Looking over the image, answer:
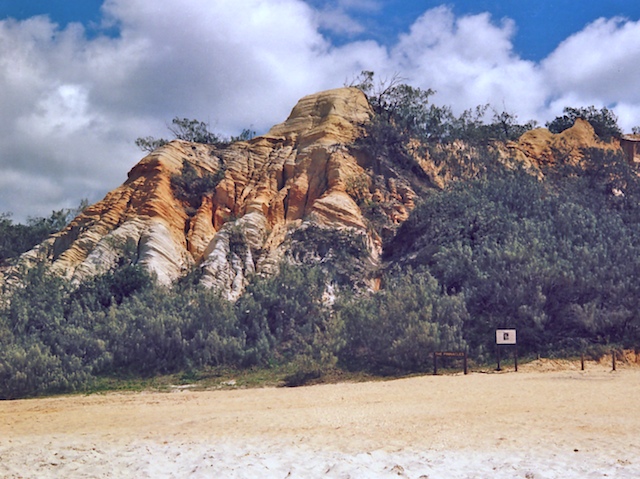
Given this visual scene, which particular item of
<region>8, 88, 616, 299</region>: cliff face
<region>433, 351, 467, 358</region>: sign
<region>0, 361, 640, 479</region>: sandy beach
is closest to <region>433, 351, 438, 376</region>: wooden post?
<region>433, 351, 467, 358</region>: sign

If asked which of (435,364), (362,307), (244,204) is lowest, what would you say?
(435,364)

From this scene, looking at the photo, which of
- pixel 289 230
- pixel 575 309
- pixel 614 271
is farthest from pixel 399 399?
pixel 289 230

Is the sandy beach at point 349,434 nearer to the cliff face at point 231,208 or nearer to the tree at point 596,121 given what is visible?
the cliff face at point 231,208

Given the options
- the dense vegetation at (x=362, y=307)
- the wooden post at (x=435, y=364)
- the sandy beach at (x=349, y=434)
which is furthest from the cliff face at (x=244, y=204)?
the sandy beach at (x=349, y=434)

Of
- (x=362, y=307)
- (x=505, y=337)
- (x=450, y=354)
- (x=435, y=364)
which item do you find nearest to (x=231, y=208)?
(x=362, y=307)

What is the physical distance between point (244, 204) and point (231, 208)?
877 mm

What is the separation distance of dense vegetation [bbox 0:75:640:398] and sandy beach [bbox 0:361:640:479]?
4391 mm

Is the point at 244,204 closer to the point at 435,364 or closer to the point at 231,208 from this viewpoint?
the point at 231,208

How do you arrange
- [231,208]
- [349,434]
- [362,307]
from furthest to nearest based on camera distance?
[231,208], [362,307], [349,434]

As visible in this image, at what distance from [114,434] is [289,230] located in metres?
19.6

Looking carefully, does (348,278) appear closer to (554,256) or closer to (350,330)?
(350,330)

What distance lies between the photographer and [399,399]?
15.7 m

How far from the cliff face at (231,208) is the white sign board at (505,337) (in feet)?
35.5

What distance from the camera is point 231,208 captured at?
3453cm
